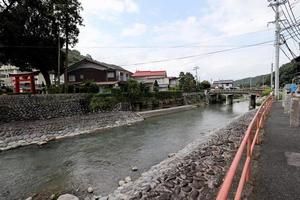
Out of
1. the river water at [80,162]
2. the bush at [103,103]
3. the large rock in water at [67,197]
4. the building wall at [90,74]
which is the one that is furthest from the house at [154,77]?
the large rock in water at [67,197]

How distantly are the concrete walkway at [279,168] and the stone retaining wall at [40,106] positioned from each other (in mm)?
18752

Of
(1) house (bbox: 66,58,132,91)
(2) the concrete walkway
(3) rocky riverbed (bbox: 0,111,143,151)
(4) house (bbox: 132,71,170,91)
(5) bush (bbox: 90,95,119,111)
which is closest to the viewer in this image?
(2) the concrete walkway

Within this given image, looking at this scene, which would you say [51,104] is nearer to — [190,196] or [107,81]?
[107,81]

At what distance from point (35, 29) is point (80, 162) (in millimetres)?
20298

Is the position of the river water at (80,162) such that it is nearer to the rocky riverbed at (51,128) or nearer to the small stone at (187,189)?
the rocky riverbed at (51,128)

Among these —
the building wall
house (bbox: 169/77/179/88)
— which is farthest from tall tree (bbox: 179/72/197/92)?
the building wall

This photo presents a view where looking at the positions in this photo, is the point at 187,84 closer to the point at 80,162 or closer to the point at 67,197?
the point at 80,162

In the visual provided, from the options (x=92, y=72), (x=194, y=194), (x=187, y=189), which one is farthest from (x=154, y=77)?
(x=194, y=194)

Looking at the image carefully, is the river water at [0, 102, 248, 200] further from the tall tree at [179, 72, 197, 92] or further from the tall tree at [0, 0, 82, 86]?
the tall tree at [179, 72, 197, 92]

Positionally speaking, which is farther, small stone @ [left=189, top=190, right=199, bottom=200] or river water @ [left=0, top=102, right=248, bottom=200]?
river water @ [left=0, top=102, right=248, bottom=200]

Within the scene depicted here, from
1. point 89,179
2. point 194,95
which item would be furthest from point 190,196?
point 194,95

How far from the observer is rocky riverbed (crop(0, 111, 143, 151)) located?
14508 millimetres

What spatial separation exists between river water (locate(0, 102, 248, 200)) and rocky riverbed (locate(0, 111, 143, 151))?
4.15 ft

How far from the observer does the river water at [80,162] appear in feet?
24.8
